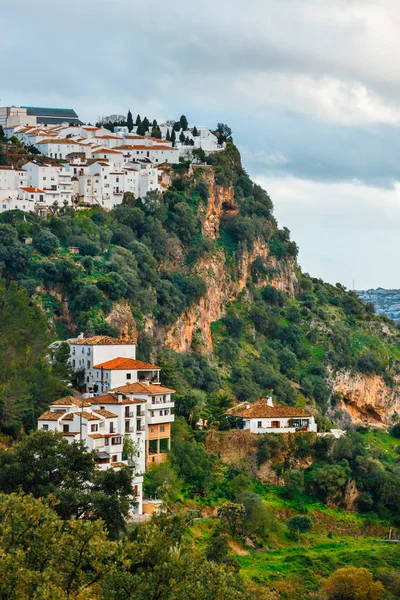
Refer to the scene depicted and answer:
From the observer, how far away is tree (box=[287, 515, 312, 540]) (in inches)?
2832

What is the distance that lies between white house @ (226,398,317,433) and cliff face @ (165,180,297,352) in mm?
19530

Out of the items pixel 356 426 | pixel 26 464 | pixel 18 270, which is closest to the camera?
pixel 26 464

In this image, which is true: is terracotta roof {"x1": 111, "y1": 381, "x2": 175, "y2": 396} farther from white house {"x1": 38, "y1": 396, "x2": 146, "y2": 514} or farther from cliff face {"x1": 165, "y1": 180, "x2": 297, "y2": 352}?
cliff face {"x1": 165, "y1": 180, "x2": 297, "y2": 352}

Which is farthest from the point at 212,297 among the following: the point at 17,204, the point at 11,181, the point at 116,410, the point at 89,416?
the point at 89,416

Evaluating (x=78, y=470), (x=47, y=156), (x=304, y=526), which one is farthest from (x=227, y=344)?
(x=78, y=470)

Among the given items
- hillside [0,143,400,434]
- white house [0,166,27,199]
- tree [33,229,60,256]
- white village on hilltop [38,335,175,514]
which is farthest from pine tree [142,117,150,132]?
white village on hilltop [38,335,175,514]

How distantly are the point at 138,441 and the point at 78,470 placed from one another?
36.5 feet

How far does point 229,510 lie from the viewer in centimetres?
6869

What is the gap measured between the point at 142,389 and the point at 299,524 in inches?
418

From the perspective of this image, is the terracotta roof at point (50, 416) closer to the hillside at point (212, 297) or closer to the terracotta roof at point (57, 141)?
the hillside at point (212, 297)

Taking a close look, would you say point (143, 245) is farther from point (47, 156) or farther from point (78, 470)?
point (78, 470)

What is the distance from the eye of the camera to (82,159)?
109 m

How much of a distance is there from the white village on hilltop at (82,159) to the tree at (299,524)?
36178 mm

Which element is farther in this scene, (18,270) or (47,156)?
(47,156)
